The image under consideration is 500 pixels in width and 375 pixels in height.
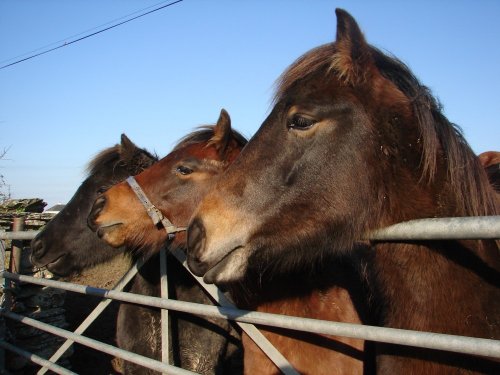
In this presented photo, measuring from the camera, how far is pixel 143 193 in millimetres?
3547

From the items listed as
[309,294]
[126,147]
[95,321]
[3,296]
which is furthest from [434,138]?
[95,321]

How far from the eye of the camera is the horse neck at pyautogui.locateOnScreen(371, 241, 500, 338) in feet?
5.81

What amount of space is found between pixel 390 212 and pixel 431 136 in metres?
0.38

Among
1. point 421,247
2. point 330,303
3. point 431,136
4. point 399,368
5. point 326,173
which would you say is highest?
point 431,136

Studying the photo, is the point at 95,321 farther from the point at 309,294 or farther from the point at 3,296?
the point at 309,294

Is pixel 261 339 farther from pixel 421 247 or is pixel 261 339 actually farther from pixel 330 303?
pixel 421 247

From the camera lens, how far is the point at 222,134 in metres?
3.60

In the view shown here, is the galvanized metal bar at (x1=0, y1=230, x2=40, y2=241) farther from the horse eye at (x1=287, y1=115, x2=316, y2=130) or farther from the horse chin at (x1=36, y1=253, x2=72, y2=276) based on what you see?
the horse eye at (x1=287, y1=115, x2=316, y2=130)

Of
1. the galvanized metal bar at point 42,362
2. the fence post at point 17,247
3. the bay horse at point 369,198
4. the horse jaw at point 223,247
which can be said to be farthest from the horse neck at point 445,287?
the fence post at point 17,247

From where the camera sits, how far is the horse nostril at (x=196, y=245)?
1988 millimetres

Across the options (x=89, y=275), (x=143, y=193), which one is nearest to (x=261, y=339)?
(x=143, y=193)

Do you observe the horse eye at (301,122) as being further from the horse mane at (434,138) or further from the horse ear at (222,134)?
the horse ear at (222,134)

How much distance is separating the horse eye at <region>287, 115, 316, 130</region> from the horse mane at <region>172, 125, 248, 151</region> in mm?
1715

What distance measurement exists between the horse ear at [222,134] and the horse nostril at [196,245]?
5.51 ft
